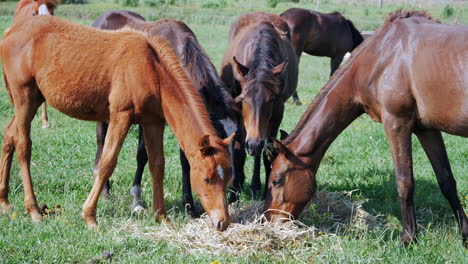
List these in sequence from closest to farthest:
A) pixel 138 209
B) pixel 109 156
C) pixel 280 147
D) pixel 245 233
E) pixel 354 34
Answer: pixel 245 233 < pixel 109 156 < pixel 280 147 < pixel 138 209 < pixel 354 34

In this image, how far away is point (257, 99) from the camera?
18.1ft

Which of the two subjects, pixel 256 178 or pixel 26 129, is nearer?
pixel 26 129

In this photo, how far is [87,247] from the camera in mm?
4227

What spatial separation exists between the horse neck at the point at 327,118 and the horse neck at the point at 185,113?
0.91 m

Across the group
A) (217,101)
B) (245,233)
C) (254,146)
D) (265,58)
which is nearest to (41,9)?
(265,58)

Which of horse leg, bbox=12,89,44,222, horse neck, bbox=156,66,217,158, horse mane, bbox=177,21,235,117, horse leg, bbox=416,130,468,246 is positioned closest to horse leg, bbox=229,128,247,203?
horse mane, bbox=177,21,235,117

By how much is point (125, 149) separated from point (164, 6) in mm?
21164

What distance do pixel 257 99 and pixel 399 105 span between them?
1508 mm

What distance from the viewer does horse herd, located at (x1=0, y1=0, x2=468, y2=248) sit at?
441 centimetres

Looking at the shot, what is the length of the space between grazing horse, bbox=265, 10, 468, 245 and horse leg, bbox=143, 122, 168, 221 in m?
1.00

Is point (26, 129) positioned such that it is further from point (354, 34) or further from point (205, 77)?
point (354, 34)

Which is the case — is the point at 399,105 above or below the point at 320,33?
above

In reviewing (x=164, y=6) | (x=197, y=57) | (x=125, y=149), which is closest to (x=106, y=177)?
(x=197, y=57)

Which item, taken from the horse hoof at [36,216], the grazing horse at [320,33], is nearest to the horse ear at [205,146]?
the horse hoof at [36,216]
